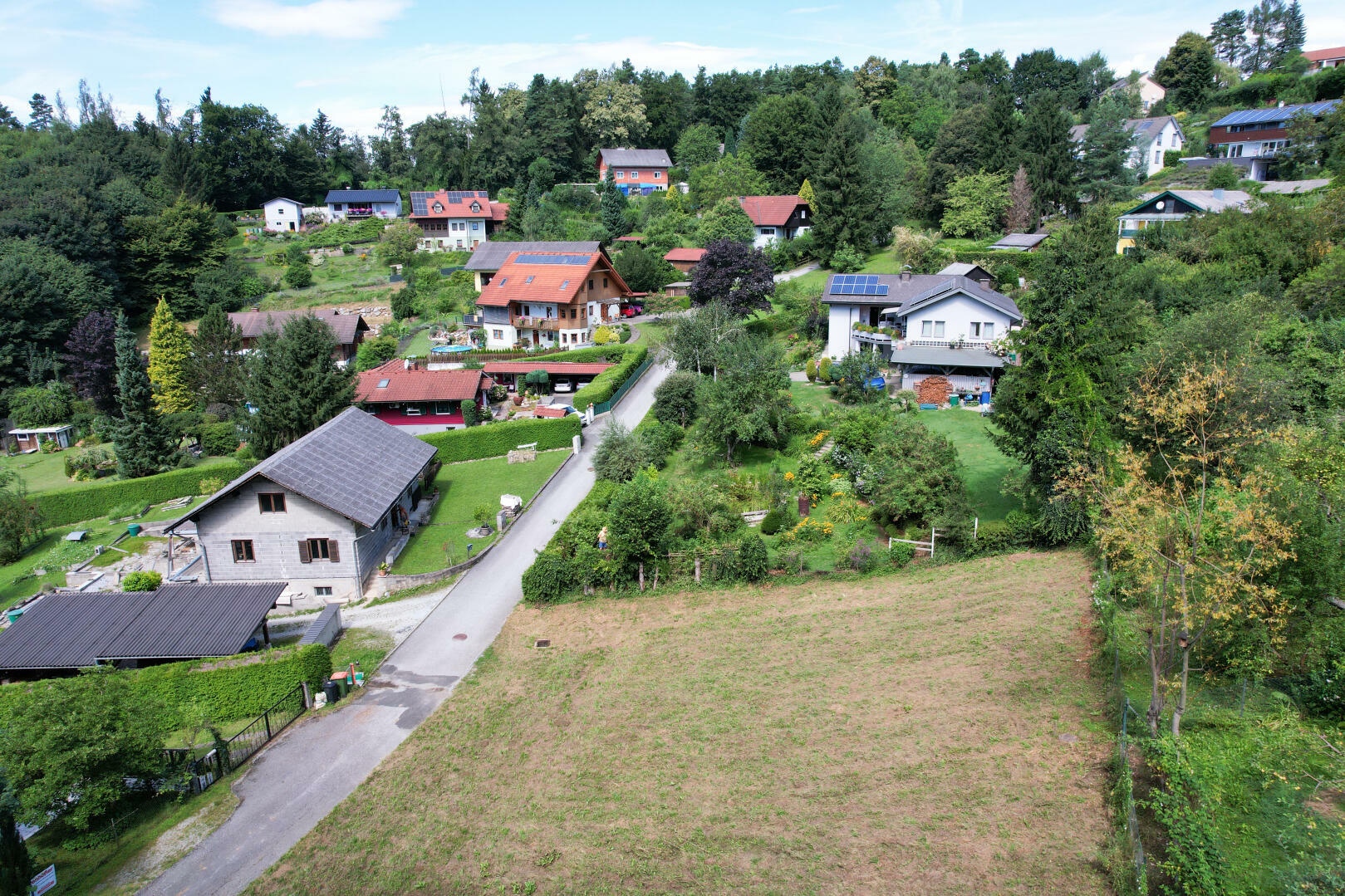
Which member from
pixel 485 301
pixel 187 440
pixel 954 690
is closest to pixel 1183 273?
pixel 954 690

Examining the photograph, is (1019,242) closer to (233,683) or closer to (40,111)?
(233,683)

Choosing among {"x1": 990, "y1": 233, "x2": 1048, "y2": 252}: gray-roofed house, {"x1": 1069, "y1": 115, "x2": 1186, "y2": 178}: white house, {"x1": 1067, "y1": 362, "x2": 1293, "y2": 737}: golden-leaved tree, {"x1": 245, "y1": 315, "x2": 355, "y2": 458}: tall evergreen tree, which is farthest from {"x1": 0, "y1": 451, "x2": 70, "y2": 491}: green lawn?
{"x1": 1069, "y1": 115, "x2": 1186, "y2": 178}: white house

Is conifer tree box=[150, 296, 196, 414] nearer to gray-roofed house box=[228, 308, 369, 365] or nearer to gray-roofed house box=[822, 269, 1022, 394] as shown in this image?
gray-roofed house box=[228, 308, 369, 365]

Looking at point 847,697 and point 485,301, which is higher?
point 485,301

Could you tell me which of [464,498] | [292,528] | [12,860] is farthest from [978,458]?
[12,860]

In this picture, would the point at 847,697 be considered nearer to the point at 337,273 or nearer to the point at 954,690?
the point at 954,690

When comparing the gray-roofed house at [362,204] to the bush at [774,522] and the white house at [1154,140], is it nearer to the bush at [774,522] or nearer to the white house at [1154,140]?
the white house at [1154,140]

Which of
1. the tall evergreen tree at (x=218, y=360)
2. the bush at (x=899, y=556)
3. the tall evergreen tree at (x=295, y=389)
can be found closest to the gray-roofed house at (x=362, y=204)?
the tall evergreen tree at (x=218, y=360)
